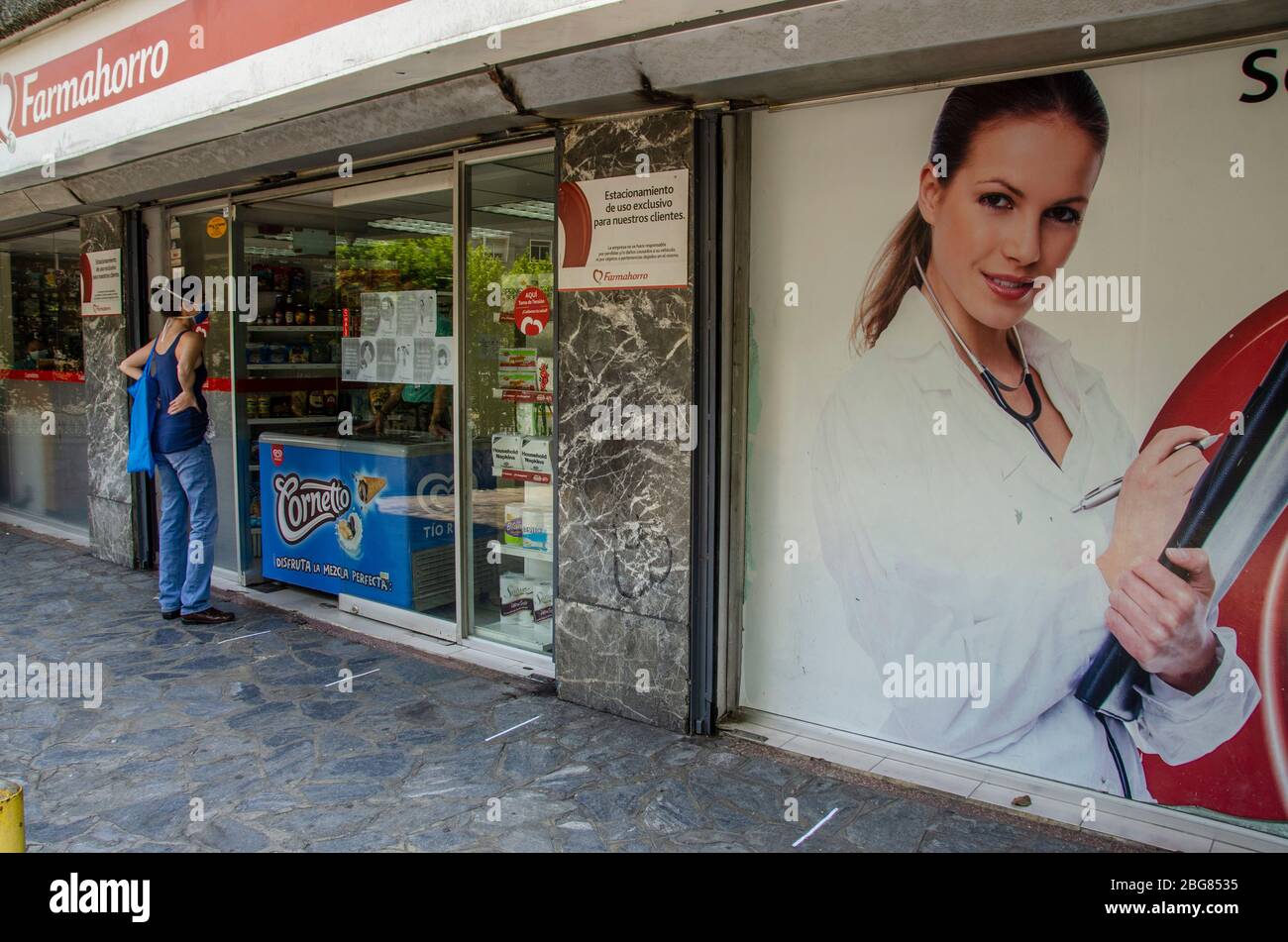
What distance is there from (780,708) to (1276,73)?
3.12m

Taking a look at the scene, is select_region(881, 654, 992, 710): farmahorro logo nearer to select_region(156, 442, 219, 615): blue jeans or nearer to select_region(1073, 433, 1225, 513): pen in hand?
select_region(1073, 433, 1225, 513): pen in hand

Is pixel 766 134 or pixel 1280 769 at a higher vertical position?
pixel 766 134

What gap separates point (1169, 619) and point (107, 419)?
304 inches

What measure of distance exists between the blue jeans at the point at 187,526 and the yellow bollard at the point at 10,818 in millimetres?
4370

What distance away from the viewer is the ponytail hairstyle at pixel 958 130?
363 centimetres

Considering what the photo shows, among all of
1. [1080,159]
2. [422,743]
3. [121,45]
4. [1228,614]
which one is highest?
[121,45]

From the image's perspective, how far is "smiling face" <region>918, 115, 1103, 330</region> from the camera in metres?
3.69

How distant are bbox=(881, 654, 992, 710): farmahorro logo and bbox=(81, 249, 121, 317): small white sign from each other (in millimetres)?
6635

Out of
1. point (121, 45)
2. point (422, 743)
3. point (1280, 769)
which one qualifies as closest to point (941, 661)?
point (1280, 769)

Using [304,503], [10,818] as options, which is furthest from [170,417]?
[10,818]

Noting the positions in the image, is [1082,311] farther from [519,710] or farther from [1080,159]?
[519,710]

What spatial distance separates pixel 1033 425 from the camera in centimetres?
382

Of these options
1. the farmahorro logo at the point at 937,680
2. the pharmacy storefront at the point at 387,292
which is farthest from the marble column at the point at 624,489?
the farmahorro logo at the point at 937,680

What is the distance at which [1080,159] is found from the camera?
12.0 ft
